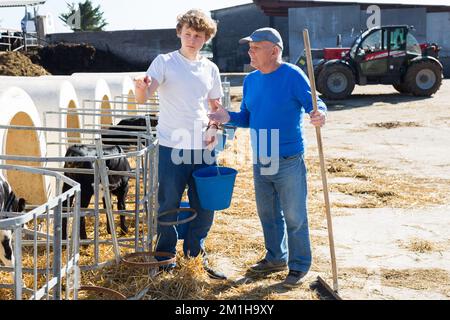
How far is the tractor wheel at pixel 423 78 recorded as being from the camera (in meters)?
19.1

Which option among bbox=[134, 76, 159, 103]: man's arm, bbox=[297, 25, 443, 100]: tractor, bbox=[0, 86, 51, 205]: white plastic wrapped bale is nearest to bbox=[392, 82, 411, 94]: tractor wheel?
bbox=[297, 25, 443, 100]: tractor

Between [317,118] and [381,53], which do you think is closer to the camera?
[317,118]

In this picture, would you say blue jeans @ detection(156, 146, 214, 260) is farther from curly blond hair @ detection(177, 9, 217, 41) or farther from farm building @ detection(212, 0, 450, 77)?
farm building @ detection(212, 0, 450, 77)

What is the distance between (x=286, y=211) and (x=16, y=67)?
646 inches

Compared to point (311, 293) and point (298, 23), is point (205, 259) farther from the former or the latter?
point (298, 23)

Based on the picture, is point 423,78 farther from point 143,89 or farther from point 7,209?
point 7,209

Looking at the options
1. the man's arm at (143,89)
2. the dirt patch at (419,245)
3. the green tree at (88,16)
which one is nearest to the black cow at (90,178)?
the man's arm at (143,89)

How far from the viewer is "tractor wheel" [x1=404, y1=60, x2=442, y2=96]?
1908cm

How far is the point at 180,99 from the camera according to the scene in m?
→ 4.08

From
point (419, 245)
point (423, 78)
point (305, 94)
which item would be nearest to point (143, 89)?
point (305, 94)

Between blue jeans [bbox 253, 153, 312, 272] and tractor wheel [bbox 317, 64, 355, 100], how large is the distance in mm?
14536

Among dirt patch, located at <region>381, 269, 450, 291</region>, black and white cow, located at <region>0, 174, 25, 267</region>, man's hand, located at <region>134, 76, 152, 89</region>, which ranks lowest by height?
dirt patch, located at <region>381, 269, 450, 291</region>
